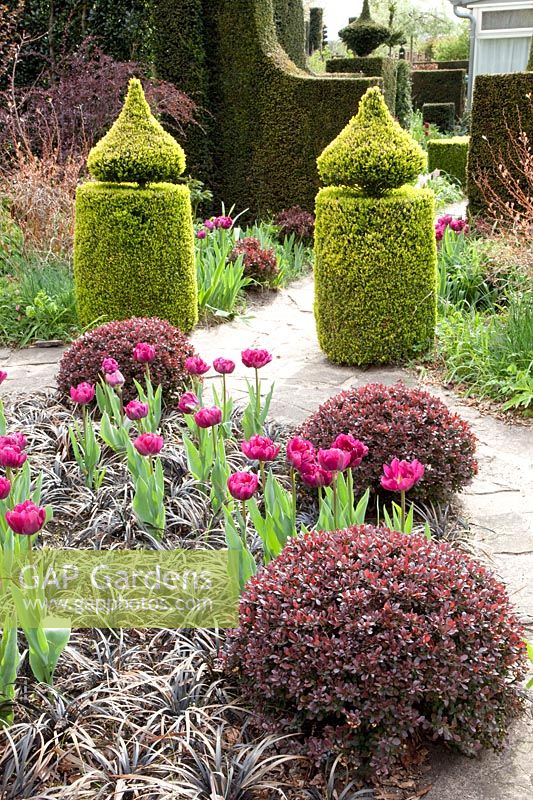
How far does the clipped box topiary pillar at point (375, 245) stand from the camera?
19.0 ft

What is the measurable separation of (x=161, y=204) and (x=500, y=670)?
487 centimetres

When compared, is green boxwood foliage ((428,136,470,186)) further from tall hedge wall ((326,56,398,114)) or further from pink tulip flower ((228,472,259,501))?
pink tulip flower ((228,472,259,501))

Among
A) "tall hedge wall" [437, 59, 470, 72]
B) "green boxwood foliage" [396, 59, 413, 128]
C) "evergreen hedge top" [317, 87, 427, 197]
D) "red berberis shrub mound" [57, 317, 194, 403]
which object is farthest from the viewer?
"tall hedge wall" [437, 59, 470, 72]

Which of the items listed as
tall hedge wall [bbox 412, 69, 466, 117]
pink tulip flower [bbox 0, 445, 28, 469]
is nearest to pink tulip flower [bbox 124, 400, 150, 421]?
pink tulip flower [bbox 0, 445, 28, 469]

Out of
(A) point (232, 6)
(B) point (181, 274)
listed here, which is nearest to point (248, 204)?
(A) point (232, 6)

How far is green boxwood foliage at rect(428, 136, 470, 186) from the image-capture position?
15.4 m

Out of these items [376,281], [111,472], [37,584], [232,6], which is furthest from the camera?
[232,6]

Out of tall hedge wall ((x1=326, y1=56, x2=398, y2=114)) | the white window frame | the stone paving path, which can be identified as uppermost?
the white window frame

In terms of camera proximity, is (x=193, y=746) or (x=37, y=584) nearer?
(x=193, y=746)

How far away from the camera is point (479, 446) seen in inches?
184

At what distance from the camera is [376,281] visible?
229 inches

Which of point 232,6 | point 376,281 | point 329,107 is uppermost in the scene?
point 232,6

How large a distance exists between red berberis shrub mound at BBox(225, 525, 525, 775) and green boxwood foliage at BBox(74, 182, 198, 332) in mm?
4302

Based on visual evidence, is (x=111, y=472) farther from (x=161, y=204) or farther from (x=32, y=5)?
(x=32, y=5)
